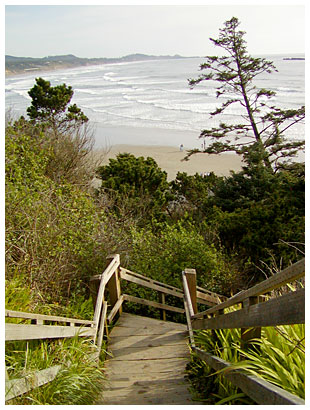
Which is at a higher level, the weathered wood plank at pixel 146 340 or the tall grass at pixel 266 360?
the tall grass at pixel 266 360

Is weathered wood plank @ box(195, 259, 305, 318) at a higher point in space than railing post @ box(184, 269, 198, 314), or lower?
higher

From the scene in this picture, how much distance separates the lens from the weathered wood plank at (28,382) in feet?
9.02

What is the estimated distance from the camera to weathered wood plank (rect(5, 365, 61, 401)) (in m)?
2.75

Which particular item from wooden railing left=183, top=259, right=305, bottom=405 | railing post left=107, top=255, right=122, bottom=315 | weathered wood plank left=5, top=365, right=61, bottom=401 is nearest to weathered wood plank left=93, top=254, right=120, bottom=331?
railing post left=107, top=255, right=122, bottom=315

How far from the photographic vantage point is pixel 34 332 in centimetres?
287

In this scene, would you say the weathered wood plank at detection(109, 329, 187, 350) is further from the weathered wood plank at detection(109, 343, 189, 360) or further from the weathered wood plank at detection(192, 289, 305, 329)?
the weathered wood plank at detection(192, 289, 305, 329)

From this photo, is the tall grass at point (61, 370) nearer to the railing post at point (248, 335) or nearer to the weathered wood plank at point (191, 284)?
the railing post at point (248, 335)

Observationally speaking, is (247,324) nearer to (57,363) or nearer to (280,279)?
(280,279)

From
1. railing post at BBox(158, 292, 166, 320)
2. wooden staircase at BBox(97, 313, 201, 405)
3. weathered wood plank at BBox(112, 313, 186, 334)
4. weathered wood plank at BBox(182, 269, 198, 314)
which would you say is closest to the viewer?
wooden staircase at BBox(97, 313, 201, 405)

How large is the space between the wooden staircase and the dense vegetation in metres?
0.34

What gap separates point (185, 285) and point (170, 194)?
10943mm

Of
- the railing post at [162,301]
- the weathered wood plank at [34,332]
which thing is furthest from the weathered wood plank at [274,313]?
the railing post at [162,301]

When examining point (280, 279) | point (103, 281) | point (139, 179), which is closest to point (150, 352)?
point (103, 281)

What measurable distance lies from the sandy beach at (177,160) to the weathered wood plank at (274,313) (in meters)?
24.4
